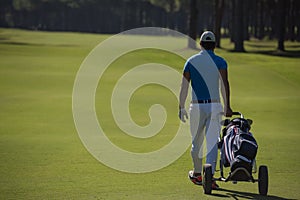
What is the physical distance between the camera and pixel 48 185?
1034cm

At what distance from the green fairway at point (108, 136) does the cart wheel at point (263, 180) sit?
0.11 metres

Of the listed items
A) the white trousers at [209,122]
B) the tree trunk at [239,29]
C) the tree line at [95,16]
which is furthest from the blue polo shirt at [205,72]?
the tree line at [95,16]

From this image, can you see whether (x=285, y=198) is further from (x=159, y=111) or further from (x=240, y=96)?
(x=240, y=96)

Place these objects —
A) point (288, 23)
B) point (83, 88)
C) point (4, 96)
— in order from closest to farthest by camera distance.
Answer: point (4, 96) → point (83, 88) → point (288, 23)

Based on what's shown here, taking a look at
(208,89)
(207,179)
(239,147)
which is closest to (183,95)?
(208,89)

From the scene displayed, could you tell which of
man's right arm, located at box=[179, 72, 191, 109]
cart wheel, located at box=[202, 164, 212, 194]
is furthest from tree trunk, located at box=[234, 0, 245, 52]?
cart wheel, located at box=[202, 164, 212, 194]

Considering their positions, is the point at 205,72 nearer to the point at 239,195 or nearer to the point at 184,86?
the point at 184,86

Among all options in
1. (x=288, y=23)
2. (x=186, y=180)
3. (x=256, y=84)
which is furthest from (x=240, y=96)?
(x=288, y=23)

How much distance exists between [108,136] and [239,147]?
25.2 feet

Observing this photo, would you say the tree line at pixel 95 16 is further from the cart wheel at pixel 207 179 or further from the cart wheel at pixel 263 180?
the cart wheel at pixel 263 180

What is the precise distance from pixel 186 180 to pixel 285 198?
193cm

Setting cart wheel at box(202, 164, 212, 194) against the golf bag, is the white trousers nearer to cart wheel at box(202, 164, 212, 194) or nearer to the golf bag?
the golf bag

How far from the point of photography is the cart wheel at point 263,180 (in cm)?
942

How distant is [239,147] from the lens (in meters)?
9.22
